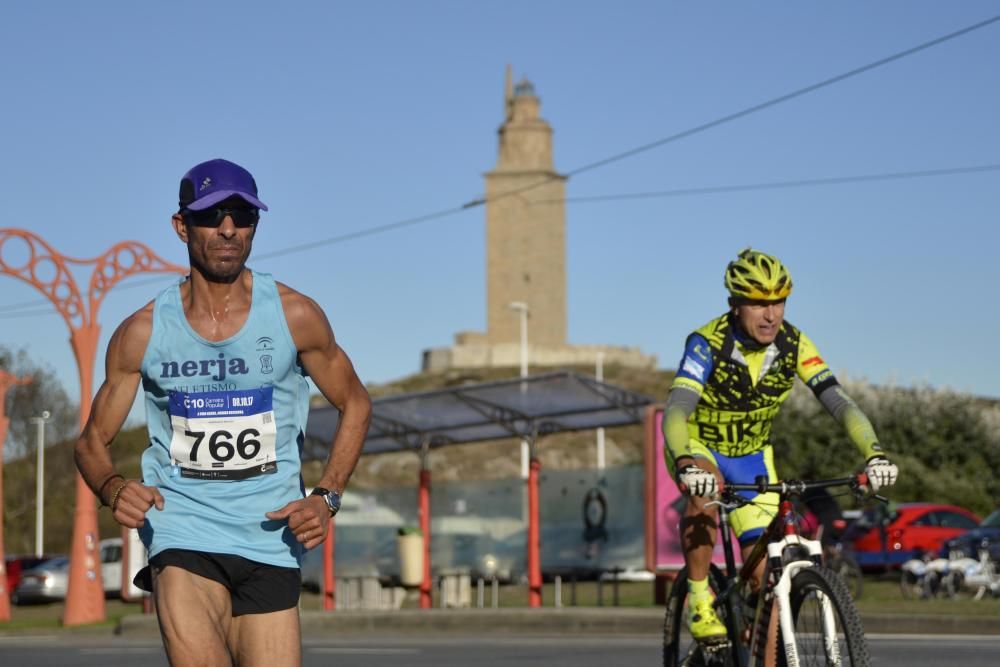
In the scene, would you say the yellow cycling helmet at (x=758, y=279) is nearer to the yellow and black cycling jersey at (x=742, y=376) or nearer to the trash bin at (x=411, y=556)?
the yellow and black cycling jersey at (x=742, y=376)

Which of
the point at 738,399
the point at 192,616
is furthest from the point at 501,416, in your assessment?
the point at 192,616

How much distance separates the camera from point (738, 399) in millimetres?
7707

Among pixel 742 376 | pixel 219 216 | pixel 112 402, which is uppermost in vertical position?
pixel 219 216

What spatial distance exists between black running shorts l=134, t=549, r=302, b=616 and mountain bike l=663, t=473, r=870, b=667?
2.00 meters

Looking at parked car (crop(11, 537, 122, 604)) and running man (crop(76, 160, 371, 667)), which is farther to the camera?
parked car (crop(11, 537, 122, 604))

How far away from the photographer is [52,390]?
7662 cm

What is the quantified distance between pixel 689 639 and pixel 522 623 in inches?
491

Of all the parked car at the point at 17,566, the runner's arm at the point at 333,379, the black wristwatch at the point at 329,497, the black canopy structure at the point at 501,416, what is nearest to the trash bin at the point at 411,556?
the black canopy structure at the point at 501,416

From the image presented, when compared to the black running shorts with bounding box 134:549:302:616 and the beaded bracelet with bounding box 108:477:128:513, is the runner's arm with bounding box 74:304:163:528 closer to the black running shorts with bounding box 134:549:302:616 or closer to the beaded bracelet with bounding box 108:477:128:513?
the beaded bracelet with bounding box 108:477:128:513

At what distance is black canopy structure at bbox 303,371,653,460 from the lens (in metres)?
24.0

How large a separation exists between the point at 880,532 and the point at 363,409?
83.6ft

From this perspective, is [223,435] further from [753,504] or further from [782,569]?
[753,504]

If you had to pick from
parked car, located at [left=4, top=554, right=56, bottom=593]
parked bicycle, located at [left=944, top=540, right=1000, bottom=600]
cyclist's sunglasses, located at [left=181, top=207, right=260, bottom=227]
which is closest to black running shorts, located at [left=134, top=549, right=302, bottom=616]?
cyclist's sunglasses, located at [left=181, top=207, right=260, bottom=227]

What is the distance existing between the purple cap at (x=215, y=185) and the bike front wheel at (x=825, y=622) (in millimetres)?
2545
